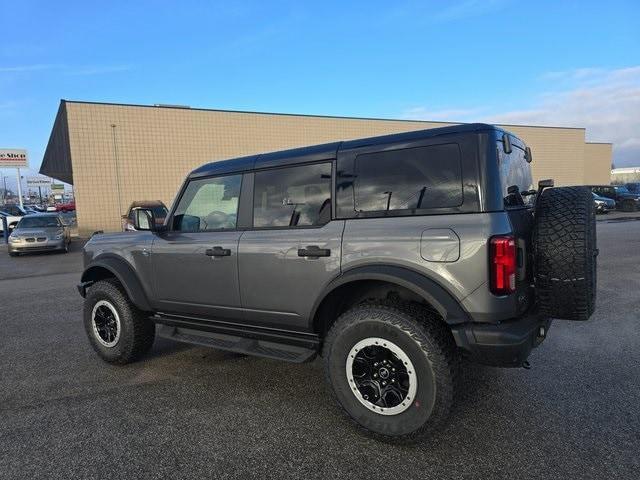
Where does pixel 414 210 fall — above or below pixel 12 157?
below

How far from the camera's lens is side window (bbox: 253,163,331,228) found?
3450 mm

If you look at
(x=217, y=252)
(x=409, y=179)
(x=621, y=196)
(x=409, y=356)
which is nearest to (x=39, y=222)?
(x=217, y=252)

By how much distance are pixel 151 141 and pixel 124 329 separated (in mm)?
21102

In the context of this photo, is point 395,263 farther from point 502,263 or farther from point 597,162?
point 597,162

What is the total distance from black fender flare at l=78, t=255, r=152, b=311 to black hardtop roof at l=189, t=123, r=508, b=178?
114 cm

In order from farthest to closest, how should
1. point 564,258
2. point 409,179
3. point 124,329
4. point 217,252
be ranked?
1. point 124,329
2. point 217,252
3. point 409,179
4. point 564,258

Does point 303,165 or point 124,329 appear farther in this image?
point 124,329

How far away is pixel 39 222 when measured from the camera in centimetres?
1681

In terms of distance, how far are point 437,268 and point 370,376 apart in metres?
0.87

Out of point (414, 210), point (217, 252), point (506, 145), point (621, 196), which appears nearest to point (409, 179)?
point (414, 210)

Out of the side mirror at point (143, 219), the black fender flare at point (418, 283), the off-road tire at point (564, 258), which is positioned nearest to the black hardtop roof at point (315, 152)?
the side mirror at point (143, 219)

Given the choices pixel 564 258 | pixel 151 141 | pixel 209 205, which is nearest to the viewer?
pixel 564 258

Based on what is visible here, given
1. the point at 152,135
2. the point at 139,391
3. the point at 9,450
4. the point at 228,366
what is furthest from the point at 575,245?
the point at 152,135

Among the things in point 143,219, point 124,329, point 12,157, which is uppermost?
point 12,157
